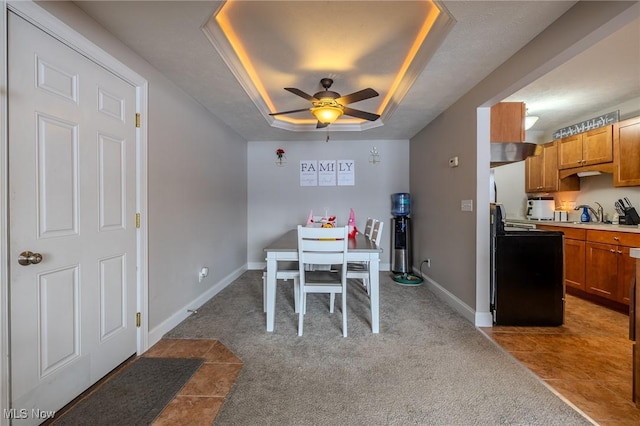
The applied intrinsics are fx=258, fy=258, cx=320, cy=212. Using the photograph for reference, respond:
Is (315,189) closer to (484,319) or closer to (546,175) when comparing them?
(484,319)

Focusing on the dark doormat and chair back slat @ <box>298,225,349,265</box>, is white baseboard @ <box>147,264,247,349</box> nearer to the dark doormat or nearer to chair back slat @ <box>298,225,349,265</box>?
the dark doormat

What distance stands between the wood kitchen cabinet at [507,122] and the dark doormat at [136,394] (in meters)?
3.44

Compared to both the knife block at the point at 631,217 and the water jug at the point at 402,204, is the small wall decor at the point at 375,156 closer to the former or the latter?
the water jug at the point at 402,204

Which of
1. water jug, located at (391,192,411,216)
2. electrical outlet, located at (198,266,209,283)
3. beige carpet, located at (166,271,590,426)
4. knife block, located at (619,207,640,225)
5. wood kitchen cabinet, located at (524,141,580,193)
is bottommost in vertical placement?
beige carpet, located at (166,271,590,426)

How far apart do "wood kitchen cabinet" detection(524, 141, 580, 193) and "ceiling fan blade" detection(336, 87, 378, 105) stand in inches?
110

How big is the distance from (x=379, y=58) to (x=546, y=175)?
3.52m

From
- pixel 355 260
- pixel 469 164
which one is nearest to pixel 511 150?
pixel 469 164

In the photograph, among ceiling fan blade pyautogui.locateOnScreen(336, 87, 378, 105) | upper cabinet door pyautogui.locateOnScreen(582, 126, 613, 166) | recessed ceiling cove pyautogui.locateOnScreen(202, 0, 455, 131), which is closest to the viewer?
recessed ceiling cove pyautogui.locateOnScreen(202, 0, 455, 131)

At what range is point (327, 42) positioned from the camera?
204cm

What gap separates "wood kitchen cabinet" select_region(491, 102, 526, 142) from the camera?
267 cm

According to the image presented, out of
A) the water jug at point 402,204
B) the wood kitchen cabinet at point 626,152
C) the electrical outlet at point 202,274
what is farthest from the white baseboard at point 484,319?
the electrical outlet at point 202,274

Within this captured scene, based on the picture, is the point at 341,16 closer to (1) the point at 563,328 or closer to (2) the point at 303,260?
(2) the point at 303,260

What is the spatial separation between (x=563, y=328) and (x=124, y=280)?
149 inches

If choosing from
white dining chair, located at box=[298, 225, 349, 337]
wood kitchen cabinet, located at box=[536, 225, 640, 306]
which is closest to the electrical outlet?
white dining chair, located at box=[298, 225, 349, 337]
